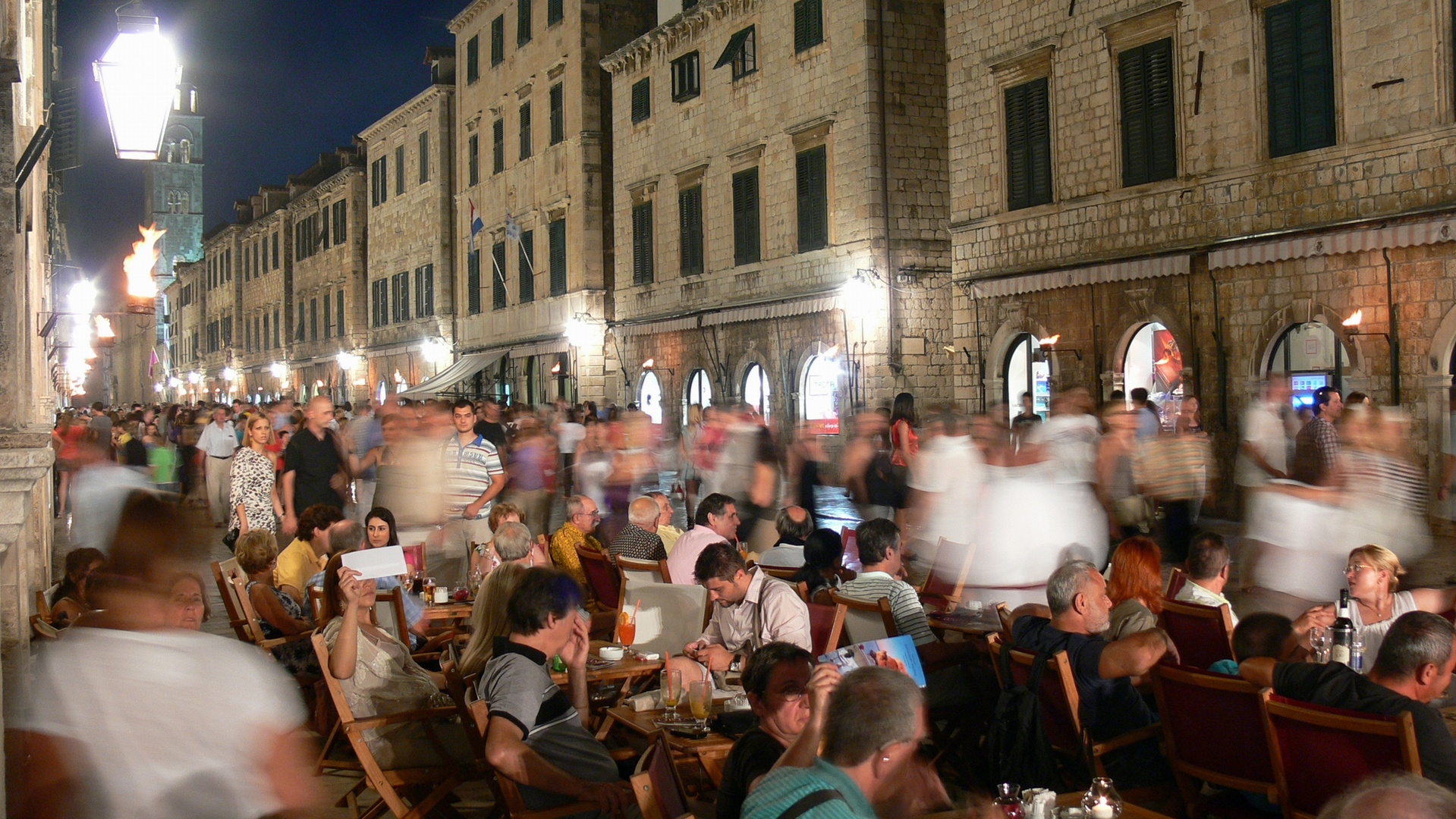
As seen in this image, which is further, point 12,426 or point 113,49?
point 113,49

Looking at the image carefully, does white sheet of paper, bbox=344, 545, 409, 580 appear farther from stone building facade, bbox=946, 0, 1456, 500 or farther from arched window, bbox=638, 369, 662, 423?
arched window, bbox=638, 369, 662, 423

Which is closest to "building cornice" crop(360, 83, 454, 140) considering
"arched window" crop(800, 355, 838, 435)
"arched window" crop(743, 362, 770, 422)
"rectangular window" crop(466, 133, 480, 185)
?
"rectangular window" crop(466, 133, 480, 185)

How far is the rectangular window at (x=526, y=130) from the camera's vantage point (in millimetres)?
31192

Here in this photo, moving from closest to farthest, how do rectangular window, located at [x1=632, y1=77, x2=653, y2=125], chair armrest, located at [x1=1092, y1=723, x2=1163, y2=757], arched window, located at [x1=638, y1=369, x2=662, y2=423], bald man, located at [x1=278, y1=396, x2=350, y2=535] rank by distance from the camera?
chair armrest, located at [x1=1092, y1=723, x2=1163, y2=757]
bald man, located at [x1=278, y1=396, x2=350, y2=535]
rectangular window, located at [x1=632, y1=77, x2=653, y2=125]
arched window, located at [x1=638, y1=369, x2=662, y2=423]

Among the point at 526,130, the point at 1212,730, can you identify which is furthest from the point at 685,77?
the point at 1212,730

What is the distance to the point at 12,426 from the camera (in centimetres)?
489

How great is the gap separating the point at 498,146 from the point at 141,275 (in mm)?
21355

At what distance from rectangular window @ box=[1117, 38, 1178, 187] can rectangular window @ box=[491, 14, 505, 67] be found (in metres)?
20.8

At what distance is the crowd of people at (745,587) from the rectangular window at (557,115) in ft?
57.4

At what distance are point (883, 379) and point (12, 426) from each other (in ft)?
52.3

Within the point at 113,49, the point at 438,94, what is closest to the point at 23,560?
the point at 113,49

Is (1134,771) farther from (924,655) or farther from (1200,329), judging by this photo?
(1200,329)

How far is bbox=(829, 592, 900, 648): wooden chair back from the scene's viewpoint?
223 inches

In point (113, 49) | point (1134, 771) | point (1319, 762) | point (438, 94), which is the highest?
point (438, 94)
